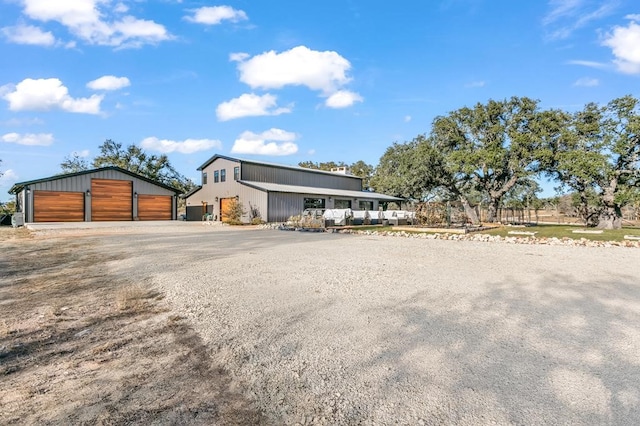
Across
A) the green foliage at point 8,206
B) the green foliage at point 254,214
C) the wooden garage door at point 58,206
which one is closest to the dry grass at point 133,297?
the green foliage at point 254,214

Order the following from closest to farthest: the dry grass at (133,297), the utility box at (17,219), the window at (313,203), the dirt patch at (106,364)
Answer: the dirt patch at (106,364) < the dry grass at (133,297) < the utility box at (17,219) < the window at (313,203)

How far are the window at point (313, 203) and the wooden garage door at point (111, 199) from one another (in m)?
13.1

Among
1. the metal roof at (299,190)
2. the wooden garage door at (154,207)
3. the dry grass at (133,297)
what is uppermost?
the metal roof at (299,190)

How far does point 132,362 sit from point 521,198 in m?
34.0

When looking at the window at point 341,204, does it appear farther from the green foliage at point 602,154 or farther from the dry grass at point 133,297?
the dry grass at point 133,297

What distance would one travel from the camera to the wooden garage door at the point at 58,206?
2191 centimetres

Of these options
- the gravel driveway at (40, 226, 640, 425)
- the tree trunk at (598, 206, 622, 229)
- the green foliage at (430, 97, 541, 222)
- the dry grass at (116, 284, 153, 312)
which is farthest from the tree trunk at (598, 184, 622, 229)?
the dry grass at (116, 284, 153, 312)

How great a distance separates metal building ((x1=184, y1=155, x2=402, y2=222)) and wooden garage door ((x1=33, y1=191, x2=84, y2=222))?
908 cm

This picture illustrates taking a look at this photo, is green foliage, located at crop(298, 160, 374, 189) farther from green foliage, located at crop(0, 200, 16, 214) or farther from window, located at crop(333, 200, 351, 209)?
green foliage, located at crop(0, 200, 16, 214)

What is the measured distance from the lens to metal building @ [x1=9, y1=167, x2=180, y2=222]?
22.0 m

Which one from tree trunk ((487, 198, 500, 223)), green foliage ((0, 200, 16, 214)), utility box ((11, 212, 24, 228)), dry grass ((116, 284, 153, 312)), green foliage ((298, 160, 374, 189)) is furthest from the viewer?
green foliage ((298, 160, 374, 189))

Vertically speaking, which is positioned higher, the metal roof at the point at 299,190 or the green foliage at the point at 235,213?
the metal roof at the point at 299,190

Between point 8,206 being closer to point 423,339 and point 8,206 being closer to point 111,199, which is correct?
point 111,199

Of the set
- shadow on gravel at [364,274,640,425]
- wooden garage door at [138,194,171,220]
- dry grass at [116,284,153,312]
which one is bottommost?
shadow on gravel at [364,274,640,425]
